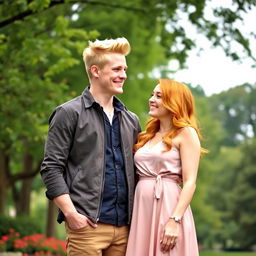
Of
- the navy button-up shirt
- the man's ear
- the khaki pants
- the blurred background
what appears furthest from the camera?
the blurred background

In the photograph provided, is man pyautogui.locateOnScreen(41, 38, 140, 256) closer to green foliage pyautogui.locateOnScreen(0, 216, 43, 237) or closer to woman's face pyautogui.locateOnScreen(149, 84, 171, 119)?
woman's face pyautogui.locateOnScreen(149, 84, 171, 119)

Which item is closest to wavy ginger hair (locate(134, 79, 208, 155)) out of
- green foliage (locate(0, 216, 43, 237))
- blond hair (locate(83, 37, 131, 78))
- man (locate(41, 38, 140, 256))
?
man (locate(41, 38, 140, 256))

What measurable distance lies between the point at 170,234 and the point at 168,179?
1.53 feet

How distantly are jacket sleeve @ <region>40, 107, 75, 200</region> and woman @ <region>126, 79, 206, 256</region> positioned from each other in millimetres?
638

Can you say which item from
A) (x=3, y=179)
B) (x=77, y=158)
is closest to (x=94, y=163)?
(x=77, y=158)

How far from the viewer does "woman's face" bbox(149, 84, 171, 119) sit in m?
6.01

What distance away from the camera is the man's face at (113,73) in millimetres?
5734

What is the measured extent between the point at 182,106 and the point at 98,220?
44.3 inches

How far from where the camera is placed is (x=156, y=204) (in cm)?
585

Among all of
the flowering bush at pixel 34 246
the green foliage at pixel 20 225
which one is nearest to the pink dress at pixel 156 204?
the flowering bush at pixel 34 246

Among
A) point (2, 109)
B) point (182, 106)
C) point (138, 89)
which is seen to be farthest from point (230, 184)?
point (182, 106)

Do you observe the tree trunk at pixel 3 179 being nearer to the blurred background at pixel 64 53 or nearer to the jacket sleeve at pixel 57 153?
the blurred background at pixel 64 53

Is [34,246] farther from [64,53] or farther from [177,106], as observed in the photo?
[177,106]

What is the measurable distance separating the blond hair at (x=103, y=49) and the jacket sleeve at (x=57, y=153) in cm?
45
